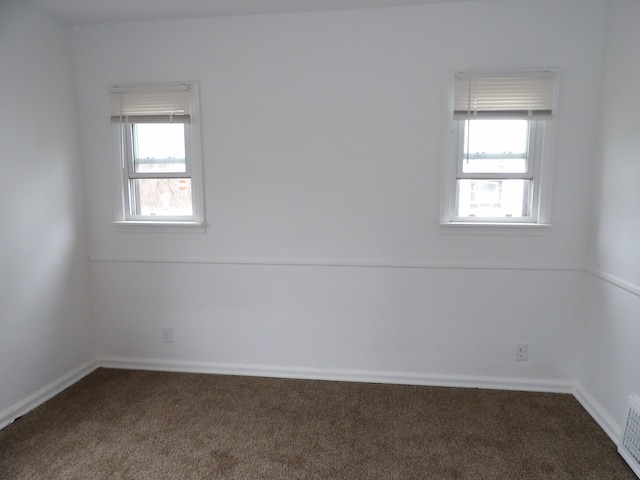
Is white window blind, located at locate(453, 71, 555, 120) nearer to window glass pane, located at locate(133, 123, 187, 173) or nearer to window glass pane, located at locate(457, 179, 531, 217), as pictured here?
window glass pane, located at locate(457, 179, 531, 217)

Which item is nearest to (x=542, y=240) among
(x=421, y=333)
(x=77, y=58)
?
(x=421, y=333)

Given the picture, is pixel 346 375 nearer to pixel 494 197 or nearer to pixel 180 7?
pixel 494 197

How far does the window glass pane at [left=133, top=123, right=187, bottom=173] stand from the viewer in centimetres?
287

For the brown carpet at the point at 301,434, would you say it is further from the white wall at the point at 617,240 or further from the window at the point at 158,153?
the window at the point at 158,153

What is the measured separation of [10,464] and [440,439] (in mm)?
2351

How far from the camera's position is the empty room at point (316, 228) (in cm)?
226

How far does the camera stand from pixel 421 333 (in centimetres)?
272

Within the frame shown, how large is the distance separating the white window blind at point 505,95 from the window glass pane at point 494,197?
0.45m

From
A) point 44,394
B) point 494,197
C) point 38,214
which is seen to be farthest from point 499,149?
point 44,394

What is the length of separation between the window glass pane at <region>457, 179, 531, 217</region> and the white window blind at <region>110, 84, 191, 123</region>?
210cm

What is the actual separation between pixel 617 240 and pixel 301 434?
2.18 metres

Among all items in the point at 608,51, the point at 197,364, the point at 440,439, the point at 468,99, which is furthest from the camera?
the point at 197,364

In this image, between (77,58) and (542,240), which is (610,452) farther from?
(77,58)

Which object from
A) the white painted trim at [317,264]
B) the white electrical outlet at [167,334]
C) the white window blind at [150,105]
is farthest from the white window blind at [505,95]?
the white electrical outlet at [167,334]
